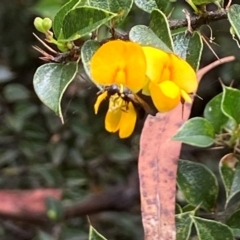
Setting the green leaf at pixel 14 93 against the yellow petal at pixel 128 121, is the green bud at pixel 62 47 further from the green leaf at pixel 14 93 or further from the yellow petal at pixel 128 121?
the green leaf at pixel 14 93

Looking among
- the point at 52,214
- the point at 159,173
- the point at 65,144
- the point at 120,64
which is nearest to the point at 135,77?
the point at 120,64

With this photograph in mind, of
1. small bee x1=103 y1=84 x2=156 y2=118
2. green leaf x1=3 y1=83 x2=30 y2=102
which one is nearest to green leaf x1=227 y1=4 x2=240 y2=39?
small bee x1=103 y1=84 x2=156 y2=118

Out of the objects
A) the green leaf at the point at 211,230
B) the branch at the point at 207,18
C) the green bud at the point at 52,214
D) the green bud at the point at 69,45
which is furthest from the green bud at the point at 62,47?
the green bud at the point at 52,214

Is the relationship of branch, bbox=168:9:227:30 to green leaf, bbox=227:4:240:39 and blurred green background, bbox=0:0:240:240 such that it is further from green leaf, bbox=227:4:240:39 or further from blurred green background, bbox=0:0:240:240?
blurred green background, bbox=0:0:240:240

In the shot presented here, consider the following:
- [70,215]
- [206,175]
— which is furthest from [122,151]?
[206,175]

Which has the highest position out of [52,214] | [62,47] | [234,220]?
[62,47]

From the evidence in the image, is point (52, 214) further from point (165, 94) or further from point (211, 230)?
point (165, 94)
